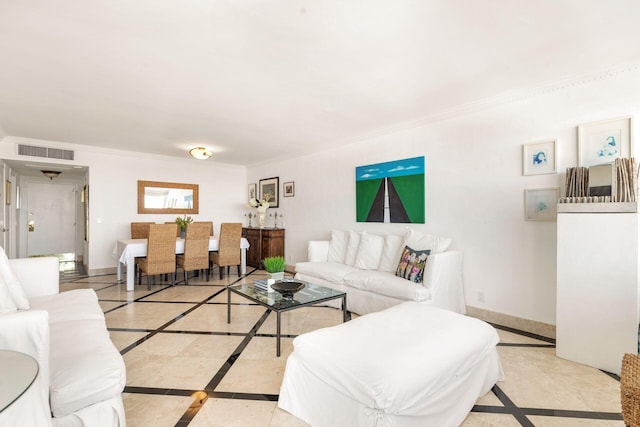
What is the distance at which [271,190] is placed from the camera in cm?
655

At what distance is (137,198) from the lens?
605cm

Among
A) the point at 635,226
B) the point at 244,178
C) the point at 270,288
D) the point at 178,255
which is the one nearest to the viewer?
the point at 635,226

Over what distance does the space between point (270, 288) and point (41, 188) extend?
793 cm

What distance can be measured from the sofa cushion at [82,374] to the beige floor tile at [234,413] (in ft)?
1.70

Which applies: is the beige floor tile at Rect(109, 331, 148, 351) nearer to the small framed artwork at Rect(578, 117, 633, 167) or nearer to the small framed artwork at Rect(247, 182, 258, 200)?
the small framed artwork at Rect(578, 117, 633, 167)

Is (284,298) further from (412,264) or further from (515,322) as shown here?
(515,322)

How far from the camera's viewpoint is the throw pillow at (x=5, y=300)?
178 cm

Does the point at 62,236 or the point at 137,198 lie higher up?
the point at 137,198

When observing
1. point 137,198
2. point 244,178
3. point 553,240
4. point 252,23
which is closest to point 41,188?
point 137,198

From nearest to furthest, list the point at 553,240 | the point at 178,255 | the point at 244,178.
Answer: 1. the point at 553,240
2. the point at 178,255
3. the point at 244,178

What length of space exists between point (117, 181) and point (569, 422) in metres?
6.90

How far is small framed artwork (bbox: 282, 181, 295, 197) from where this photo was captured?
19.6ft

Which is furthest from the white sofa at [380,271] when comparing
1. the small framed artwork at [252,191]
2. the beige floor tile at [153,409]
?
the small framed artwork at [252,191]

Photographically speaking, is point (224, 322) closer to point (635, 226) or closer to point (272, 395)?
point (272, 395)
